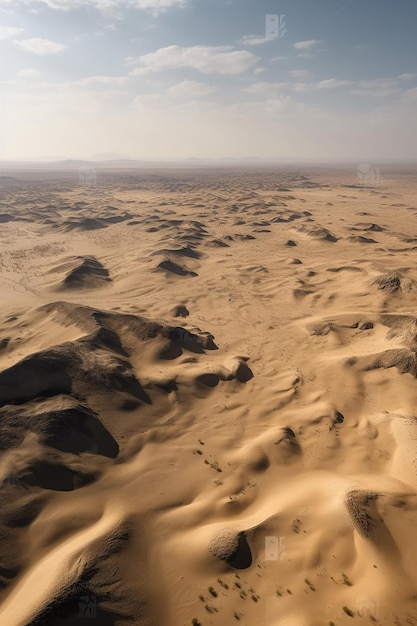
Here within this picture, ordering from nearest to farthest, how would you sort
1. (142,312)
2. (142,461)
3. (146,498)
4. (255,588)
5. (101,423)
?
(255,588) < (146,498) < (142,461) < (101,423) < (142,312)

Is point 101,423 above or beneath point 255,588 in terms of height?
above

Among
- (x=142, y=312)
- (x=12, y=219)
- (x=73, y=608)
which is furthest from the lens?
(x=12, y=219)

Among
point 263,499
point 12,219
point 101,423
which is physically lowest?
point 263,499

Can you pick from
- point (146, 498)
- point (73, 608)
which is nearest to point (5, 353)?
point (146, 498)

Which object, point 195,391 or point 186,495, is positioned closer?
point 186,495

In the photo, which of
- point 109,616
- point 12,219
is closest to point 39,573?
point 109,616

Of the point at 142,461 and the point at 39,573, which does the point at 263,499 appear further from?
the point at 39,573
